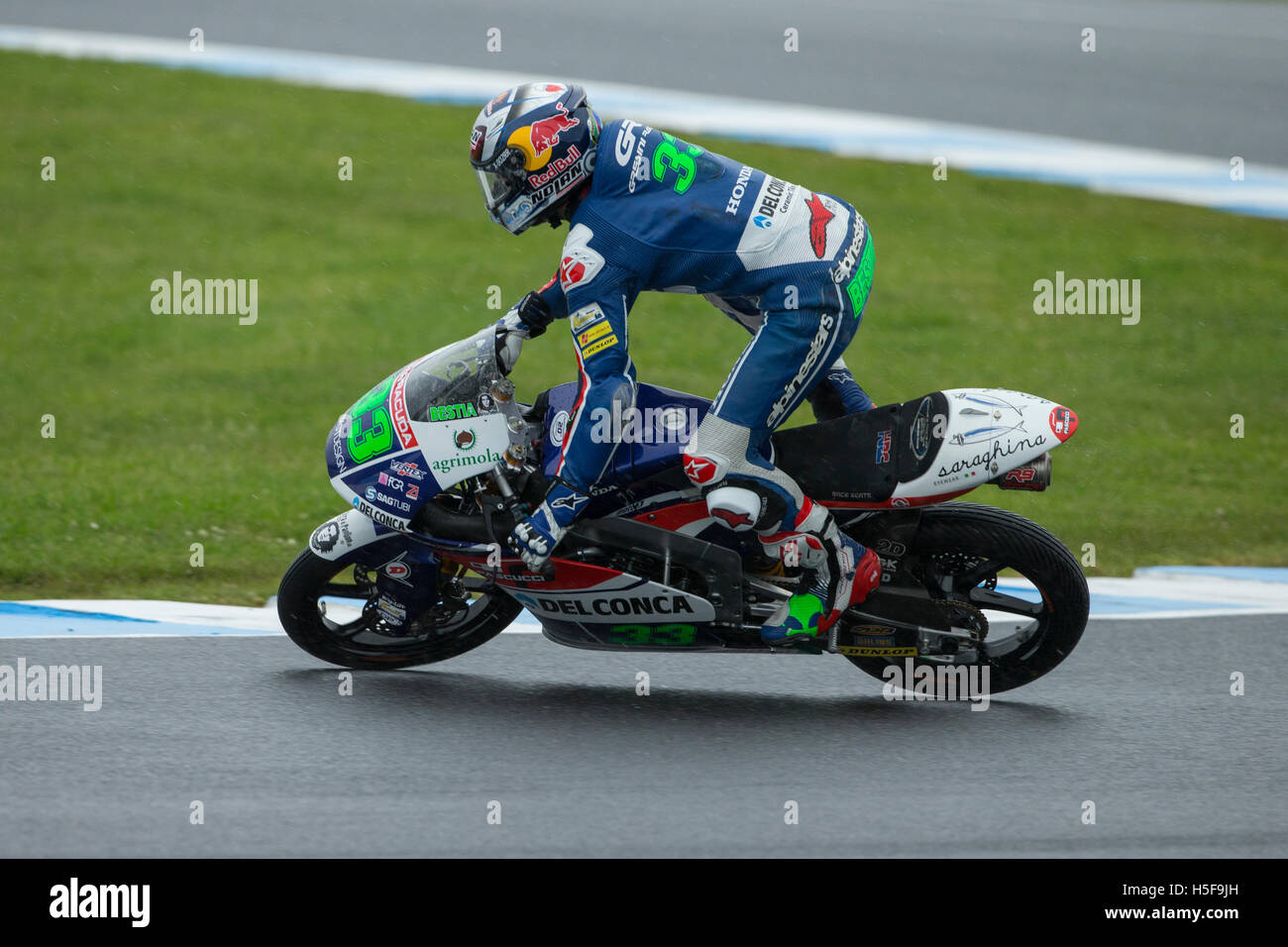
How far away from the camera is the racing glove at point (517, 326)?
5.26 m

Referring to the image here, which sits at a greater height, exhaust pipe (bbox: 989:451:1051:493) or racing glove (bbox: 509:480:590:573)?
exhaust pipe (bbox: 989:451:1051:493)

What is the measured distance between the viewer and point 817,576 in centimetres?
529

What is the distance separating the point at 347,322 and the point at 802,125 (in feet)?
17.7

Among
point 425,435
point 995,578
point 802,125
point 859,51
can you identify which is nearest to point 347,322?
point 802,125

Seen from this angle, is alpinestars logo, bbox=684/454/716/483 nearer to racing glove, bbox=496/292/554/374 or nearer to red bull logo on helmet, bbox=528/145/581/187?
racing glove, bbox=496/292/554/374

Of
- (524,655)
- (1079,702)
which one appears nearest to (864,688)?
(1079,702)

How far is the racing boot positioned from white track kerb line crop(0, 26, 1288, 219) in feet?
28.8

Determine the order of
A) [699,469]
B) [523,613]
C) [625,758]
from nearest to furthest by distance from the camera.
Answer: [625,758] < [699,469] < [523,613]

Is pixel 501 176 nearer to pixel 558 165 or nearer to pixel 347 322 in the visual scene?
pixel 558 165

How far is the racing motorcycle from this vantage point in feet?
16.9

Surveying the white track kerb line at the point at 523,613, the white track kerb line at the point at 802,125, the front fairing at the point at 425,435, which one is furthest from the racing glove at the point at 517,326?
the white track kerb line at the point at 802,125

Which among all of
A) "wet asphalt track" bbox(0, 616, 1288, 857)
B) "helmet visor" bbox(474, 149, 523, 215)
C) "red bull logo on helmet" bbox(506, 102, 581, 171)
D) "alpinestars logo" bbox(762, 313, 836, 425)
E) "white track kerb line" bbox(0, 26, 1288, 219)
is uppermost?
"white track kerb line" bbox(0, 26, 1288, 219)

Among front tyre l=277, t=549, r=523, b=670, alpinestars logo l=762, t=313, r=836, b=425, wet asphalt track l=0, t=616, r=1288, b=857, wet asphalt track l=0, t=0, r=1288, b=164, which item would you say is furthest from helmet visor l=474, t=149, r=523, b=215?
wet asphalt track l=0, t=0, r=1288, b=164

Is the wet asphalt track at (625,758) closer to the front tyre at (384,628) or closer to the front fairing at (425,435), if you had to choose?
the front tyre at (384,628)
